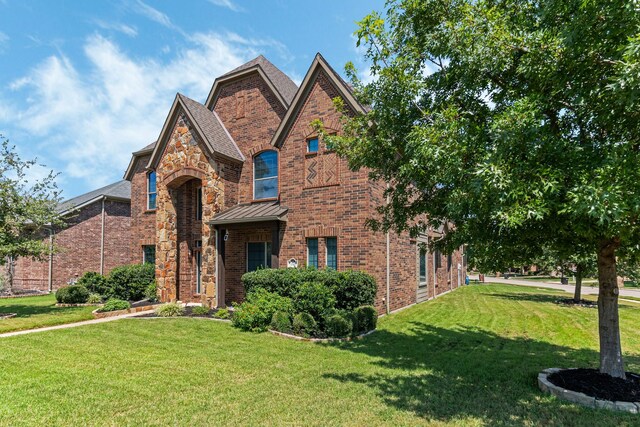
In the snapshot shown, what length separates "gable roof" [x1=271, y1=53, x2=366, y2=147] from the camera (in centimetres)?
1226

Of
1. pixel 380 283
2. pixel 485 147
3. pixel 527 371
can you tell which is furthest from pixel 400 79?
pixel 380 283

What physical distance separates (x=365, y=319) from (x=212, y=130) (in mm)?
10461

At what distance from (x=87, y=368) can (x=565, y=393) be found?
8.34 m

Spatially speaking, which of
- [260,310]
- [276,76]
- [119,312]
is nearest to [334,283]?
[260,310]

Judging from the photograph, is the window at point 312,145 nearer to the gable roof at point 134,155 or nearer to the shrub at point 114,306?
the shrub at point 114,306

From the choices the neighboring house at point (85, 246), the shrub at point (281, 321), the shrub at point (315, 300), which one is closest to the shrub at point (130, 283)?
the neighboring house at point (85, 246)

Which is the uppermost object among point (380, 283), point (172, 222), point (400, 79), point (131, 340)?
point (400, 79)

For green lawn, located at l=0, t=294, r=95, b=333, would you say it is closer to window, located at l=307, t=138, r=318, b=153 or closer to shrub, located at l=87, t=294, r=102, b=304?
shrub, located at l=87, t=294, r=102, b=304

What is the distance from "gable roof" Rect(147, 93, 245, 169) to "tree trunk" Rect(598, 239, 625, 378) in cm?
1270

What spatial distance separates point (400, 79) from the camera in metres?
6.48

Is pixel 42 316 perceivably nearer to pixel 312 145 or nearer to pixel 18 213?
pixel 18 213

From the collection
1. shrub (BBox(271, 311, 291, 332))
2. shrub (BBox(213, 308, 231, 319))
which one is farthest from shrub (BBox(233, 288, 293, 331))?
shrub (BBox(213, 308, 231, 319))

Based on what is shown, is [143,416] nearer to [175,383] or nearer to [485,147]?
[175,383]

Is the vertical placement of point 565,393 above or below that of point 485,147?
below
